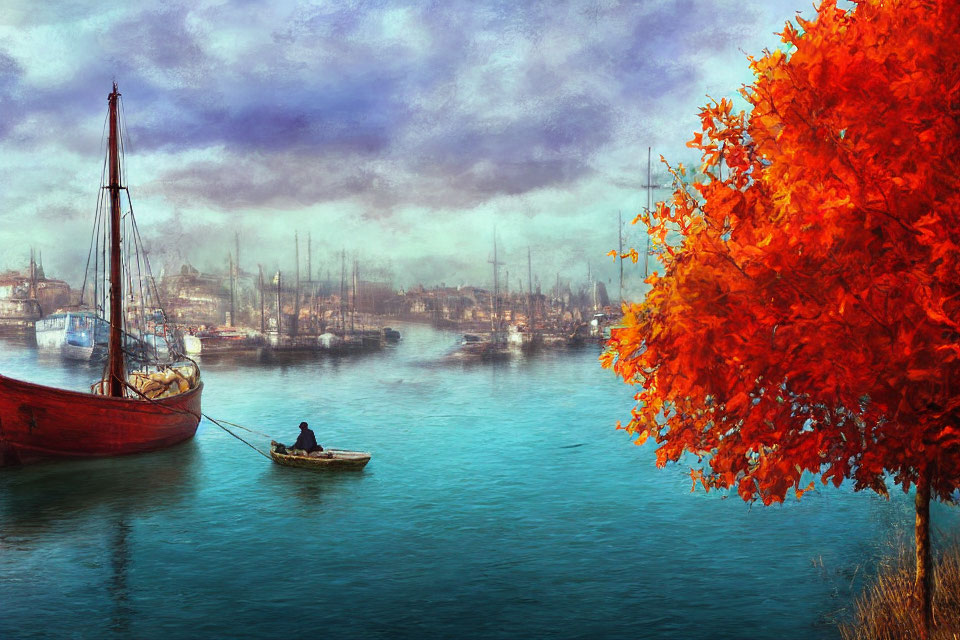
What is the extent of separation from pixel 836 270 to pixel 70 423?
3512 cm

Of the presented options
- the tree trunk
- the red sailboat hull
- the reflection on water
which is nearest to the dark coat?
the reflection on water

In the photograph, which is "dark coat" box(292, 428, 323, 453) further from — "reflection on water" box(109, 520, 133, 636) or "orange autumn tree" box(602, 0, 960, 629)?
"orange autumn tree" box(602, 0, 960, 629)

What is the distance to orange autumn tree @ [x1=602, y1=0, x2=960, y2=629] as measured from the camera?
10766mm

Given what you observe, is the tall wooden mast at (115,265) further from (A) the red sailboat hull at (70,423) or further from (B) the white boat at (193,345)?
(B) the white boat at (193,345)

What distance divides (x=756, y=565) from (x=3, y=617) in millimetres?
18697

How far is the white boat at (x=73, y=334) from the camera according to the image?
132m

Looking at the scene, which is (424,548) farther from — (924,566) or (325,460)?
(924,566)

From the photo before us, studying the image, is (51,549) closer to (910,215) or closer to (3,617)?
(3,617)

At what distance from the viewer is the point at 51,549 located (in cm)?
2573

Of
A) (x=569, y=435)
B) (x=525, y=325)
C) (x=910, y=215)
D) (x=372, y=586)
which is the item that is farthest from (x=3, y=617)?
(x=525, y=325)

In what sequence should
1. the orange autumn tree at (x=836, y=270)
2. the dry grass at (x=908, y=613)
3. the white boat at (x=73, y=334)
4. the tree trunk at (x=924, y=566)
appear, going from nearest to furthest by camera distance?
1. the orange autumn tree at (x=836, y=270)
2. the tree trunk at (x=924, y=566)
3. the dry grass at (x=908, y=613)
4. the white boat at (x=73, y=334)

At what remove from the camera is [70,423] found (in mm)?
37438

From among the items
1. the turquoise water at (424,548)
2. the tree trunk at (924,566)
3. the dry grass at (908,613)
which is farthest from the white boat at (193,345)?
the tree trunk at (924,566)

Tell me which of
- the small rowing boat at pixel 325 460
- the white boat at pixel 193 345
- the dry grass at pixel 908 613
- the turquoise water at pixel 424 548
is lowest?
the turquoise water at pixel 424 548
